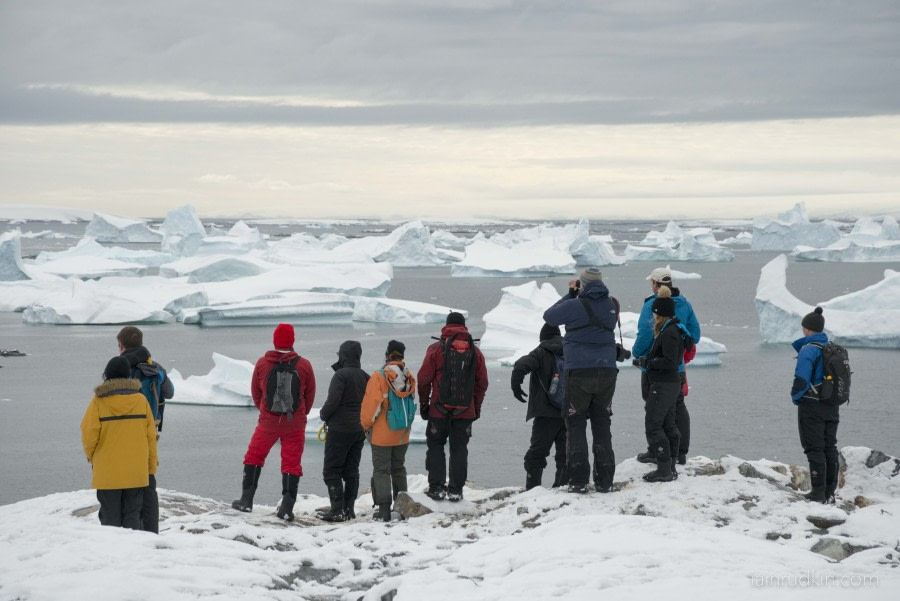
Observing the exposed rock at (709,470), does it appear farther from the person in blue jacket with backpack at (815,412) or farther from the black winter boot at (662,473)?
the person in blue jacket with backpack at (815,412)

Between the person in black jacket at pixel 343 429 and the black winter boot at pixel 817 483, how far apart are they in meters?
3.00

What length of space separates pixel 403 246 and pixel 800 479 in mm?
59179

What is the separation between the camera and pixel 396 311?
3256 centimetres

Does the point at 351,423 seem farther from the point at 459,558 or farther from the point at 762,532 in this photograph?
the point at 762,532

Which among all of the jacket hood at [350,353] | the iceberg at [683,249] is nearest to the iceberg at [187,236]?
the iceberg at [683,249]

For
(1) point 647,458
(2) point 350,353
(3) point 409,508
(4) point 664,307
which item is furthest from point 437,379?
(1) point 647,458

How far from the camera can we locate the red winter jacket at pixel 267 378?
5910 mm

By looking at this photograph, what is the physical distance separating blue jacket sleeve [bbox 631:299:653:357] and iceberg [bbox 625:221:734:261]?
6366 centimetres

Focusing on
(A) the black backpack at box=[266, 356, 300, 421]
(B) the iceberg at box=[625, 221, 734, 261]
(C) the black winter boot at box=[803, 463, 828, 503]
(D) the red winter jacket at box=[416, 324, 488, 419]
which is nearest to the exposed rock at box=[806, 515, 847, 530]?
(C) the black winter boot at box=[803, 463, 828, 503]

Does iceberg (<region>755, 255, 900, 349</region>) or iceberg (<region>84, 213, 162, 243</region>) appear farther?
iceberg (<region>84, 213, 162, 243</region>)

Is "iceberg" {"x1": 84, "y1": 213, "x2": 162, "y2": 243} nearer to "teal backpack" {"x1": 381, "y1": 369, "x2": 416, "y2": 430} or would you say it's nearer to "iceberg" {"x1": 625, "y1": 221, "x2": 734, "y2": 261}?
"iceberg" {"x1": 625, "y1": 221, "x2": 734, "y2": 261}

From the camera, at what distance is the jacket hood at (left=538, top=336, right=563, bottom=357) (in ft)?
20.2

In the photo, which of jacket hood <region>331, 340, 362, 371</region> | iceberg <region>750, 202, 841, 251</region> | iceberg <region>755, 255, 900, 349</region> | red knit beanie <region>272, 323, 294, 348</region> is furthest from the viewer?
iceberg <region>750, 202, 841, 251</region>

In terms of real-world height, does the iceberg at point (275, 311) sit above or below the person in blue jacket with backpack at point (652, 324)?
below
